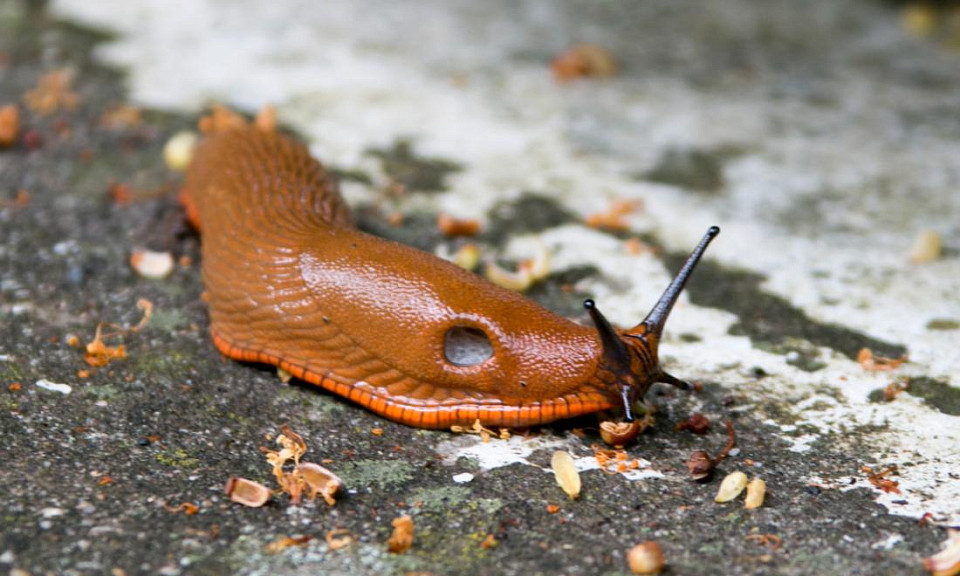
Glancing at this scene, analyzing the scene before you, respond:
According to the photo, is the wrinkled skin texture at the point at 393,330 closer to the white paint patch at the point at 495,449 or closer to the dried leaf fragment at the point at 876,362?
the white paint patch at the point at 495,449

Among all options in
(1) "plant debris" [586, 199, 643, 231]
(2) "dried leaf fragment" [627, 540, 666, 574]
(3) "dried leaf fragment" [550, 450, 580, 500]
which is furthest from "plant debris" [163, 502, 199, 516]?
(1) "plant debris" [586, 199, 643, 231]

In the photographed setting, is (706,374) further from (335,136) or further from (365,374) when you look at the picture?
(335,136)

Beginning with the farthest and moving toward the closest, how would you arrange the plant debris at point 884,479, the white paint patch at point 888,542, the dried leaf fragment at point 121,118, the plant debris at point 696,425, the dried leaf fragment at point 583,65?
the dried leaf fragment at point 583,65, the dried leaf fragment at point 121,118, the plant debris at point 696,425, the plant debris at point 884,479, the white paint patch at point 888,542

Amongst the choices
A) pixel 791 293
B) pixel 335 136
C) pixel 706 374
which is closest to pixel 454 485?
pixel 706 374

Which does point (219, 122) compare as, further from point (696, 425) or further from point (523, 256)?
point (696, 425)

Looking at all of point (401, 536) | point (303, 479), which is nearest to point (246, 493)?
point (303, 479)

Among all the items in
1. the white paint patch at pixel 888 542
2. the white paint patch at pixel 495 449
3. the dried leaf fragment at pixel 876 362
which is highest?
the dried leaf fragment at pixel 876 362

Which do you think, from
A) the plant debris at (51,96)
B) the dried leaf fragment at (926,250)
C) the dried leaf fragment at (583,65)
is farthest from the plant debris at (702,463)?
the plant debris at (51,96)

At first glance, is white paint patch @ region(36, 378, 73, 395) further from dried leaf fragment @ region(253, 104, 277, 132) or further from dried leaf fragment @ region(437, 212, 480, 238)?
dried leaf fragment @ region(253, 104, 277, 132)
